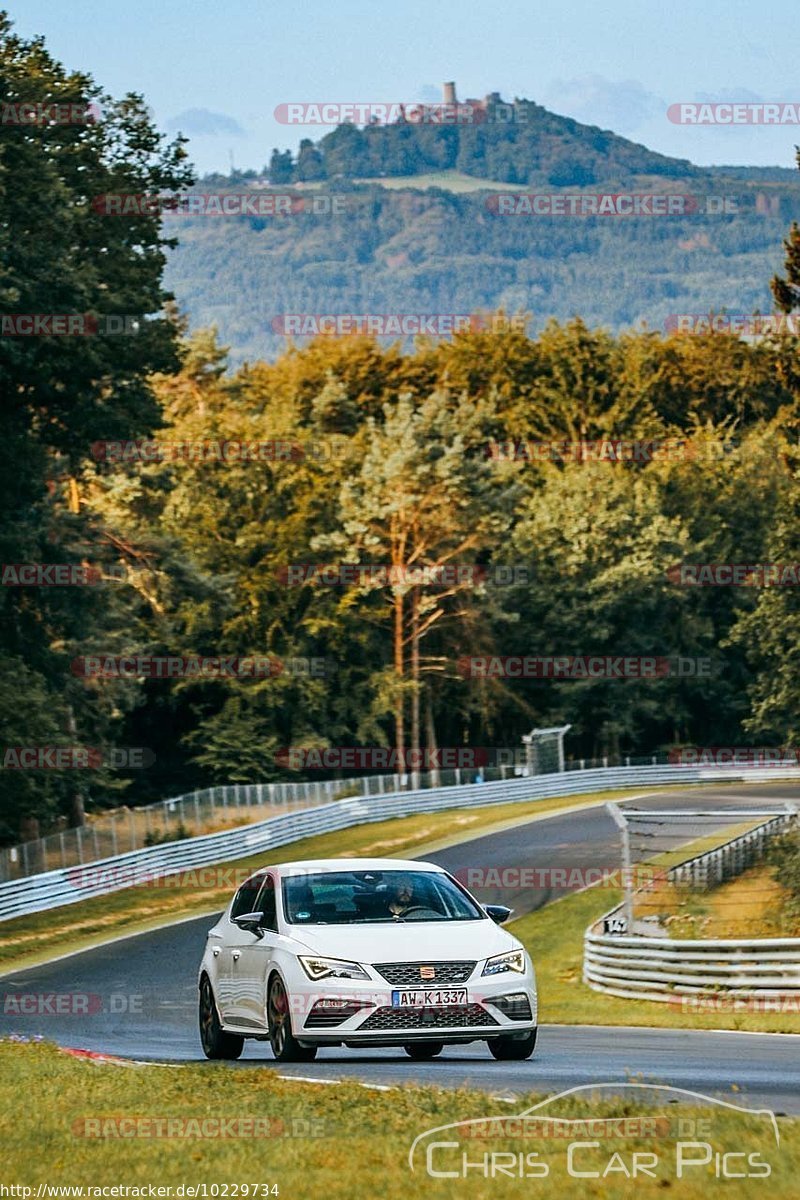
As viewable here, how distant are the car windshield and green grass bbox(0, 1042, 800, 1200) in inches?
78.4

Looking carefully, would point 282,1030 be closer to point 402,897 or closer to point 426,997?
point 426,997

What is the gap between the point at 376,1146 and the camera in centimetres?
951

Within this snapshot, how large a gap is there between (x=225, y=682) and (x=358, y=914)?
65.1m

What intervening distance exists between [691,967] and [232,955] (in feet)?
39.3

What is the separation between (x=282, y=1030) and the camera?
14.5 metres

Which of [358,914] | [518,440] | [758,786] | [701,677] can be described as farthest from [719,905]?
[518,440]

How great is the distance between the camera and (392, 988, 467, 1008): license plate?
13.9m

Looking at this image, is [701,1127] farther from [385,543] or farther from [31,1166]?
[385,543]

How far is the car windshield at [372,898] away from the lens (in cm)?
1488

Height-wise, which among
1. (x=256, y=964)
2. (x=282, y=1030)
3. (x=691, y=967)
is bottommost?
(x=691, y=967)
